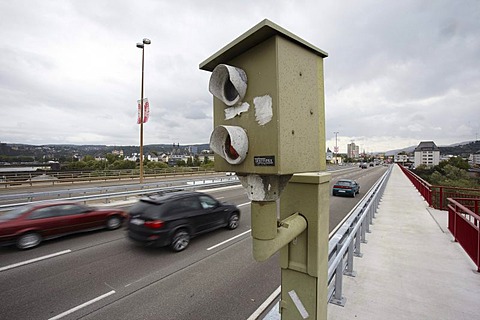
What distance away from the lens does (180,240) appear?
6.48 metres

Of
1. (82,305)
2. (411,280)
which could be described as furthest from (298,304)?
(82,305)

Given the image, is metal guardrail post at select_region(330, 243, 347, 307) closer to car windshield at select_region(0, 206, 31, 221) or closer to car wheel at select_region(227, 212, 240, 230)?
car wheel at select_region(227, 212, 240, 230)

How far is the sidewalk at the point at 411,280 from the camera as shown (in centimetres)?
322

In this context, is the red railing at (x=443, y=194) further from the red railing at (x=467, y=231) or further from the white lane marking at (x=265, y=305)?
the white lane marking at (x=265, y=305)

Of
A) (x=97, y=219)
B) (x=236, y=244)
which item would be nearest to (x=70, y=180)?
(x=97, y=219)

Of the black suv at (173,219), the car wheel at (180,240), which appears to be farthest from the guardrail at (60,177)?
the car wheel at (180,240)

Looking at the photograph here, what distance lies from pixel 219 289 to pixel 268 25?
14.7 ft

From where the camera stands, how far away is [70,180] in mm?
24141

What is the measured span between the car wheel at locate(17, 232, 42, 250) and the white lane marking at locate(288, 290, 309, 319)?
7908mm

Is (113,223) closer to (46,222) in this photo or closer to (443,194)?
(46,222)

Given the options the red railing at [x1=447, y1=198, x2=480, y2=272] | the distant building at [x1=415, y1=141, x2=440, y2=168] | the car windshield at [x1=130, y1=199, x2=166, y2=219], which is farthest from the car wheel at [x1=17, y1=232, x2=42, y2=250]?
the distant building at [x1=415, y1=141, x2=440, y2=168]

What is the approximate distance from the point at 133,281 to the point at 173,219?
1.94 m

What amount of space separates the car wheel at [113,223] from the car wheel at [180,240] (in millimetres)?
3410

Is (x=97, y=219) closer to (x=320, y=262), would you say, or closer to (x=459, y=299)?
(x=320, y=262)
